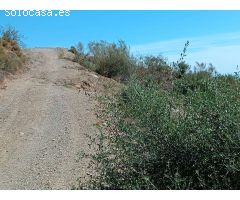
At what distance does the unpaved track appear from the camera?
8.18 metres

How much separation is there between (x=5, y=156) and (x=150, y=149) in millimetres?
5401

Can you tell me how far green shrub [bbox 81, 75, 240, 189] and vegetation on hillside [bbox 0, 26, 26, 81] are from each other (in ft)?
44.2

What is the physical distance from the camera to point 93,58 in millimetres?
23531

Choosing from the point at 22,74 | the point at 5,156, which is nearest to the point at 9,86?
the point at 22,74

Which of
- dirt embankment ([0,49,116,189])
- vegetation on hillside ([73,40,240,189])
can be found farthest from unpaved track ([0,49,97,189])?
vegetation on hillside ([73,40,240,189])

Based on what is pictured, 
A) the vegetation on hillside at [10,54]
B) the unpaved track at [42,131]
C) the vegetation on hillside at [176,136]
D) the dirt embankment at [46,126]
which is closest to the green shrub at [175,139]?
the vegetation on hillside at [176,136]

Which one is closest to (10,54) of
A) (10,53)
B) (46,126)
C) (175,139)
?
(10,53)

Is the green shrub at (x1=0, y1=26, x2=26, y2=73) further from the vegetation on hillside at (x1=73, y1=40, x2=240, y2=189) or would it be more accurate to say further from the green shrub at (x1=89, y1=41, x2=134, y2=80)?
the vegetation on hillside at (x1=73, y1=40, x2=240, y2=189)

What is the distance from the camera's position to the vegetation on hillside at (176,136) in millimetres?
4492

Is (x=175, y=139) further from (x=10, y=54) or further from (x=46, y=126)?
(x=10, y=54)

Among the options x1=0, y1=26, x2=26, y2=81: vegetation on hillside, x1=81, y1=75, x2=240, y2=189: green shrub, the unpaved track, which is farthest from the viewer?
x1=0, y1=26, x2=26, y2=81: vegetation on hillside

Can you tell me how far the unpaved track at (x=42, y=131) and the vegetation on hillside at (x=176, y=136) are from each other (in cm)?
222

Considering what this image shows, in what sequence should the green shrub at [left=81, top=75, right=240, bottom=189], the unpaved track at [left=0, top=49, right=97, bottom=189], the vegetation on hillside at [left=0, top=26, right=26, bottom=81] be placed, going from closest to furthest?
the green shrub at [left=81, top=75, right=240, bottom=189], the unpaved track at [left=0, top=49, right=97, bottom=189], the vegetation on hillside at [left=0, top=26, right=26, bottom=81]

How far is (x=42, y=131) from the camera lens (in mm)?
11719
